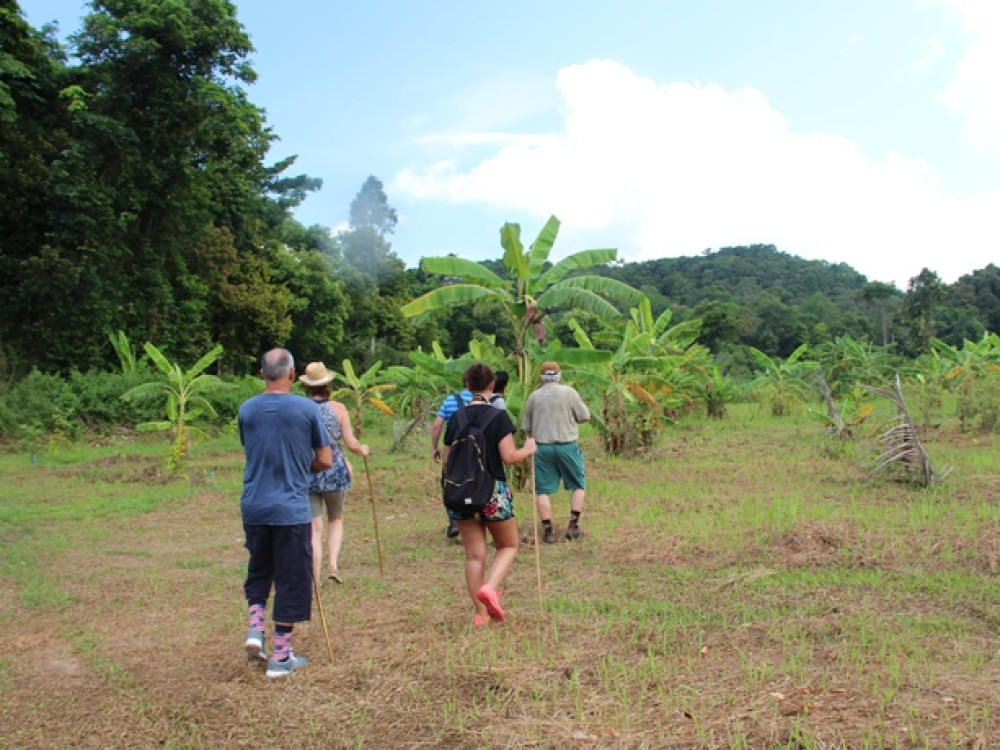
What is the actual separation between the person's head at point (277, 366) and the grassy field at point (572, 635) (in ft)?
5.32

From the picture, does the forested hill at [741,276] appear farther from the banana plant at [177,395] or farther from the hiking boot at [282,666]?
the hiking boot at [282,666]

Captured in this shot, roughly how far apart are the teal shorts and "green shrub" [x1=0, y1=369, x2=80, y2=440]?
14.6 m

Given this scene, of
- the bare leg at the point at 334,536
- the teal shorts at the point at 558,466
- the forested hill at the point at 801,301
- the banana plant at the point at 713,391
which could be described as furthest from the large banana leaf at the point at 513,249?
the forested hill at the point at 801,301

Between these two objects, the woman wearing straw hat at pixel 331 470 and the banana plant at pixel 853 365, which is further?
the banana plant at pixel 853 365

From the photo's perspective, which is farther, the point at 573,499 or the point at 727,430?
the point at 727,430

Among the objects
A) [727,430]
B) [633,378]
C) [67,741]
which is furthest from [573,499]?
[727,430]

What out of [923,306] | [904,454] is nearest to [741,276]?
[923,306]

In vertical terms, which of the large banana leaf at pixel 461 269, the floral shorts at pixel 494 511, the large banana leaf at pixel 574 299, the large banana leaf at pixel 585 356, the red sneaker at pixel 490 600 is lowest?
the red sneaker at pixel 490 600

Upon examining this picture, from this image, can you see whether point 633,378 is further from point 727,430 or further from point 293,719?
point 293,719

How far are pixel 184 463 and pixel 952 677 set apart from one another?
1235cm

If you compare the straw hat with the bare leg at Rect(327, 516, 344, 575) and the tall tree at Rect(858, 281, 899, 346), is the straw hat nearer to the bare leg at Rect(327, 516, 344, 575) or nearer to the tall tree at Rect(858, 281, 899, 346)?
the bare leg at Rect(327, 516, 344, 575)

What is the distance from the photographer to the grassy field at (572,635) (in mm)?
3545

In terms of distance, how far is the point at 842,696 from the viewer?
3594 mm

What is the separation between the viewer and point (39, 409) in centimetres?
1828
